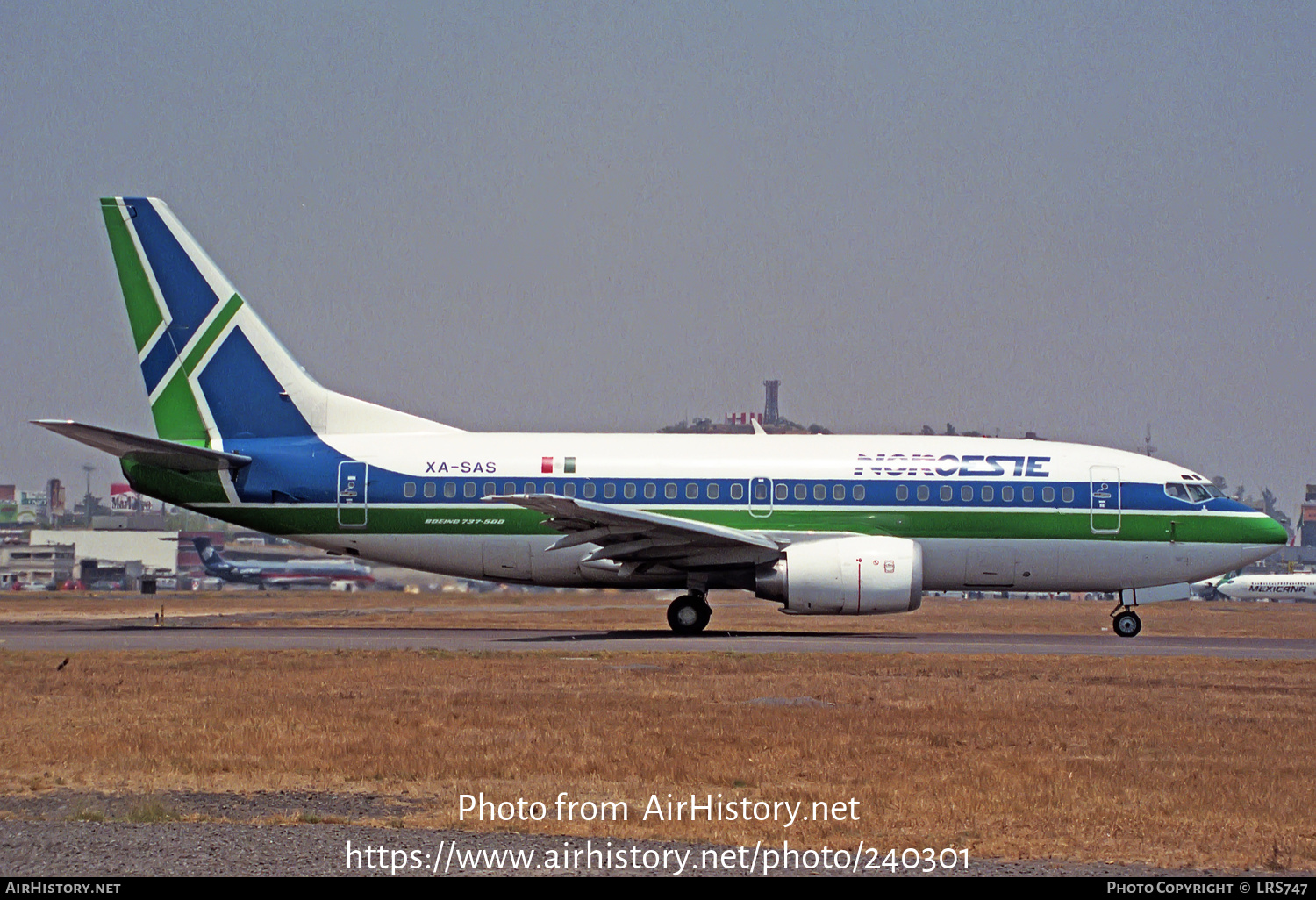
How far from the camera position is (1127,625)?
30766 millimetres

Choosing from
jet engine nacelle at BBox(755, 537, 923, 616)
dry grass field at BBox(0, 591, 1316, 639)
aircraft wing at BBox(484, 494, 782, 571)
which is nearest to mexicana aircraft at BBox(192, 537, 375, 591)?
dry grass field at BBox(0, 591, 1316, 639)

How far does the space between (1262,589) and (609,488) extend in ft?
245

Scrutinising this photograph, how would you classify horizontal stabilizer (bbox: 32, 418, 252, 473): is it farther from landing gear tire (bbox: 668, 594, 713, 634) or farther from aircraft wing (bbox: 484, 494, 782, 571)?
landing gear tire (bbox: 668, 594, 713, 634)

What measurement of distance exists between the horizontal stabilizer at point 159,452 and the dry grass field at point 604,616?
218 inches

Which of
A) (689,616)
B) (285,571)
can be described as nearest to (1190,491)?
(689,616)

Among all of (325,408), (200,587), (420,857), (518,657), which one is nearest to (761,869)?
(420,857)

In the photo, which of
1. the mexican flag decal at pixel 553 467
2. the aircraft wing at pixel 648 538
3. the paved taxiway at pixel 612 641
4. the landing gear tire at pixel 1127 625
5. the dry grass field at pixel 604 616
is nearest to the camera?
the paved taxiway at pixel 612 641

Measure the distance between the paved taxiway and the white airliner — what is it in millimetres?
64776

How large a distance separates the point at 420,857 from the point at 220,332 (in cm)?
2387

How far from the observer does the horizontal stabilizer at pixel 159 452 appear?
2752cm

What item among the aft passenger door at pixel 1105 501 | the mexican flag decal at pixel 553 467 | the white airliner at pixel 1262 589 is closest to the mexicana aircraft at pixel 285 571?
the white airliner at pixel 1262 589

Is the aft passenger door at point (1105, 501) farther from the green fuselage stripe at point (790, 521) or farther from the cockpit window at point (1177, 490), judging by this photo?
the cockpit window at point (1177, 490)

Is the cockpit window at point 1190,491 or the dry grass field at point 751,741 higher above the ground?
the cockpit window at point 1190,491
